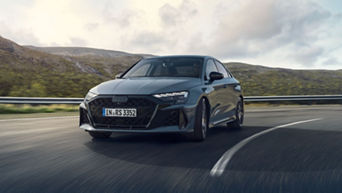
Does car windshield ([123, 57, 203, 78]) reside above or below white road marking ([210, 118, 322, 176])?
above

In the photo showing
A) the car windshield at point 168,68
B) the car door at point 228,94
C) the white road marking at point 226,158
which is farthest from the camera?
the car door at point 228,94

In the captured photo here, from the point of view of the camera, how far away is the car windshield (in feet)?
27.2

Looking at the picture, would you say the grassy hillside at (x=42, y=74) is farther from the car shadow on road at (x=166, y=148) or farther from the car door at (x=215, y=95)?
the car shadow on road at (x=166, y=148)

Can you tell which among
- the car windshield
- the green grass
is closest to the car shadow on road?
the car windshield

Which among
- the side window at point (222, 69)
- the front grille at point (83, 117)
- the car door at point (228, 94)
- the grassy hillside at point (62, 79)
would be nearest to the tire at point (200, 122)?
the car door at point (228, 94)

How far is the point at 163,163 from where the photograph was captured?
5.62 m

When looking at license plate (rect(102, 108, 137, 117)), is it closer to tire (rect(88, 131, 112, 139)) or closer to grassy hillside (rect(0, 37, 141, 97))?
tire (rect(88, 131, 112, 139))

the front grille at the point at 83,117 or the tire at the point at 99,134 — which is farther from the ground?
the front grille at the point at 83,117

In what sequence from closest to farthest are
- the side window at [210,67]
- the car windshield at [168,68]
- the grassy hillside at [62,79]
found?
the car windshield at [168,68] → the side window at [210,67] → the grassy hillside at [62,79]

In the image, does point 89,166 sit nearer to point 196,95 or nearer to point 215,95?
point 196,95

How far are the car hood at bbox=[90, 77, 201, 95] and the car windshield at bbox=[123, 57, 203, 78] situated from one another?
1.93ft

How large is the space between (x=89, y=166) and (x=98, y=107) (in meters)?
1.84

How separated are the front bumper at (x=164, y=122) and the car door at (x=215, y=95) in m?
1.03

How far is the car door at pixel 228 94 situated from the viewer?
30.0 feet
